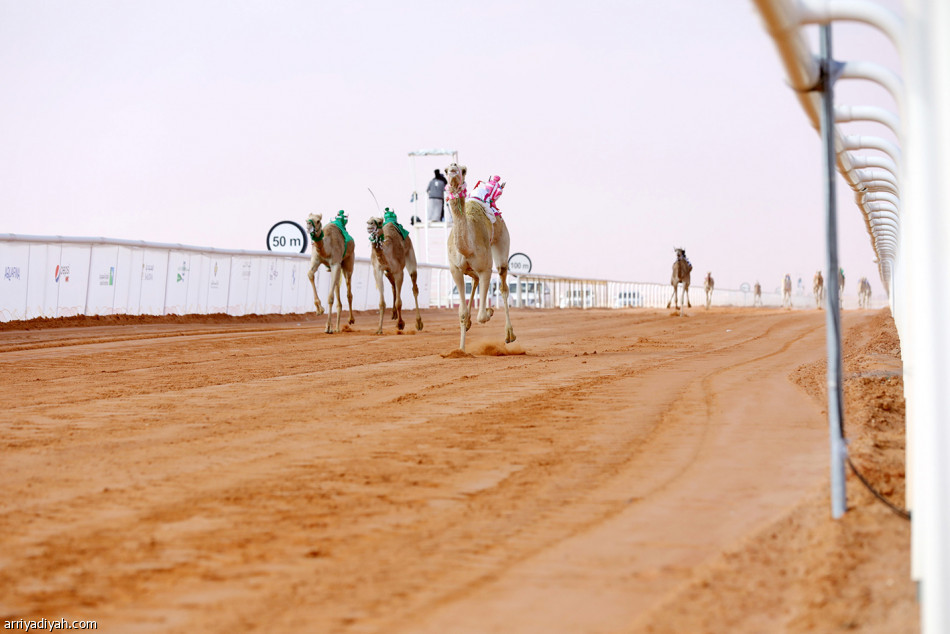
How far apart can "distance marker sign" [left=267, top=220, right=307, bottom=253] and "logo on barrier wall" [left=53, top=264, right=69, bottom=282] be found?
1247 centimetres

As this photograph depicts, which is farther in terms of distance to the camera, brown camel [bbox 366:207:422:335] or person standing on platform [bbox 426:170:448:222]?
person standing on platform [bbox 426:170:448:222]

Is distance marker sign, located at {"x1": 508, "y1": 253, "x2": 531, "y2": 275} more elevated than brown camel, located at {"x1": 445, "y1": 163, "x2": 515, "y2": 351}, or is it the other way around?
distance marker sign, located at {"x1": 508, "y1": 253, "x2": 531, "y2": 275}

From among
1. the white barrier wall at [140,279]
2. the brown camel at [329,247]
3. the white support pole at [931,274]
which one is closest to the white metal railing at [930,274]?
the white support pole at [931,274]

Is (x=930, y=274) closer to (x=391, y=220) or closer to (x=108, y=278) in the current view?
(x=391, y=220)

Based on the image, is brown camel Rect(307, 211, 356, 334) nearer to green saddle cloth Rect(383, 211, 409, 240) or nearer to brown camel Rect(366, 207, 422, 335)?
brown camel Rect(366, 207, 422, 335)

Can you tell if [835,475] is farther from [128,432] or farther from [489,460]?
[128,432]

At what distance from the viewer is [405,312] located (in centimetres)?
3541

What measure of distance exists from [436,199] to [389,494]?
156 ft

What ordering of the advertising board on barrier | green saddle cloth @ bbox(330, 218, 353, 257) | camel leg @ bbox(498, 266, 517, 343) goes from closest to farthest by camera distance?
camel leg @ bbox(498, 266, 517, 343) → the advertising board on barrier → green saddle cloth @ bbox(330, 218, 353, 257)

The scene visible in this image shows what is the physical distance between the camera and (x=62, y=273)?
73.5 ft

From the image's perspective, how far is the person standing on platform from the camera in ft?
167

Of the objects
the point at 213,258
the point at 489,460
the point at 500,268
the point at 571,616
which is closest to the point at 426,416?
the point at 489,460

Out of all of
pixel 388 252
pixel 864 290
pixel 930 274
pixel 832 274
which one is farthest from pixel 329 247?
pixel 864 290

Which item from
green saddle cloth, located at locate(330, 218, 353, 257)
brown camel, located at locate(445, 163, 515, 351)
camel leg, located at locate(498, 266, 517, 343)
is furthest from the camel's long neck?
green saddle cloth, located at locate(330, 218, 353, 257)
